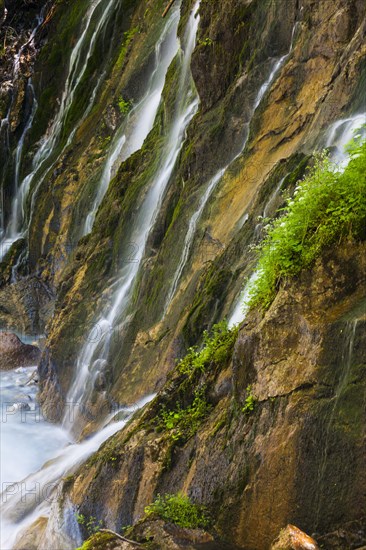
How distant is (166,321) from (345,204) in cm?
551

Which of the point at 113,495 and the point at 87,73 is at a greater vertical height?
the point at 87,73

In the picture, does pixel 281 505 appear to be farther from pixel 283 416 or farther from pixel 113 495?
pixel 113 495

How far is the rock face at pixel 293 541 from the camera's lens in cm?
490

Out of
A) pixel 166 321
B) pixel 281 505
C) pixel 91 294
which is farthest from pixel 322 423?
pixel 91 294

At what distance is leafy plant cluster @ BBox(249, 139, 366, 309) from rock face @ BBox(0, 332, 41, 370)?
36.3ft

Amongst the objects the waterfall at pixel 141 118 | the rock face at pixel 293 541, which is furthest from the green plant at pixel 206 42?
the rock face at pixel 293 541

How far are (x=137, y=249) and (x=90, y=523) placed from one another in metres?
6.59

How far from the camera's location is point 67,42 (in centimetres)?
2236

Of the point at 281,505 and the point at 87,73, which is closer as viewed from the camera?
the point at 281,505

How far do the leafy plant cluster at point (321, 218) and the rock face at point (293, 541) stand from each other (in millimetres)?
1864

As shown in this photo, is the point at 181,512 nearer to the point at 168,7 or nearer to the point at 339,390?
the point at 339,390

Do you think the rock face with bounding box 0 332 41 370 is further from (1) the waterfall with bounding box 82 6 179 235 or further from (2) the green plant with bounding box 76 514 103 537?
(2) the green plant with bounding box 76 514 103 537

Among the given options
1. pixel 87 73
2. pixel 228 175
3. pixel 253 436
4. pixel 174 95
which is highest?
pixel 87 73

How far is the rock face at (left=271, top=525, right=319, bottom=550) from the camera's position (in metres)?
4.90
